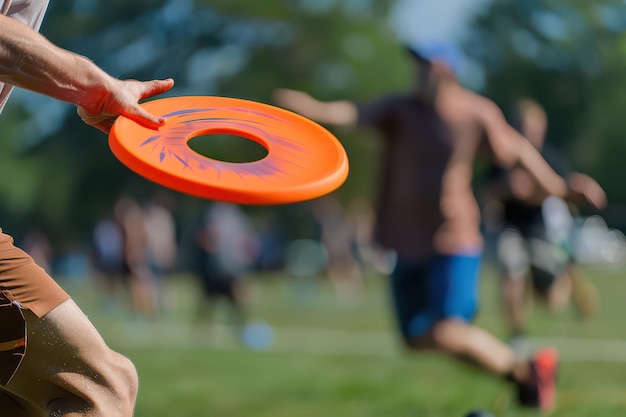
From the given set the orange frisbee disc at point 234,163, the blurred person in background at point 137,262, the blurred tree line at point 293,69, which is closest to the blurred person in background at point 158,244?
the blurred person in background at point 137,262

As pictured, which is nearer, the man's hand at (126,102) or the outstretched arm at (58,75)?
the outstretched arm at (58,75)

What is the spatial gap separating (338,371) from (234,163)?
15.6 ft

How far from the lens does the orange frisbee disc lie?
260 cm

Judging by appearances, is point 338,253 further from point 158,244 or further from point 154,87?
point 154,87

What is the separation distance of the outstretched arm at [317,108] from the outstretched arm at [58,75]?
242 cm

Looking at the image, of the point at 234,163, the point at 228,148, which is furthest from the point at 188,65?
the point at 234,163

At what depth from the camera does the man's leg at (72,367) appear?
8.09 ft

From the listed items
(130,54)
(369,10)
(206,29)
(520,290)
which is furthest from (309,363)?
(369,10)

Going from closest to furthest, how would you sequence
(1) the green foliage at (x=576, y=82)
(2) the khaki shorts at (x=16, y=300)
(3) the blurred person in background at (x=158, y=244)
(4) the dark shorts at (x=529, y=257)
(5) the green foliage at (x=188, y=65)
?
(2) the khaki shorts at (x=16, y=300) → (4) the dark shorts at (x=529, y=257) → (3) the blurred person in background at (x=158, y=244) → (5) the green foliage at (x=188, y=65) → (1) the green foliage at (x=576, y=82)

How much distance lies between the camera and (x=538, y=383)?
5.11m

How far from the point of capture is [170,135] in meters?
2.85

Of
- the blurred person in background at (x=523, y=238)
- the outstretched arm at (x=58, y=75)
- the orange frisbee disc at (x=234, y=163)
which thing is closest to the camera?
the outstretched arm at (x=58, y=75)

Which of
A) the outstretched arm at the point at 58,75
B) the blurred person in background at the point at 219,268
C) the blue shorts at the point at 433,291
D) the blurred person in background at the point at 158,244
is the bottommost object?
the blurred person in background at the point at 158,244

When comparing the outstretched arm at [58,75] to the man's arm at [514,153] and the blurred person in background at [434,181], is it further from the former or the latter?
the man's arm at [514,153]
